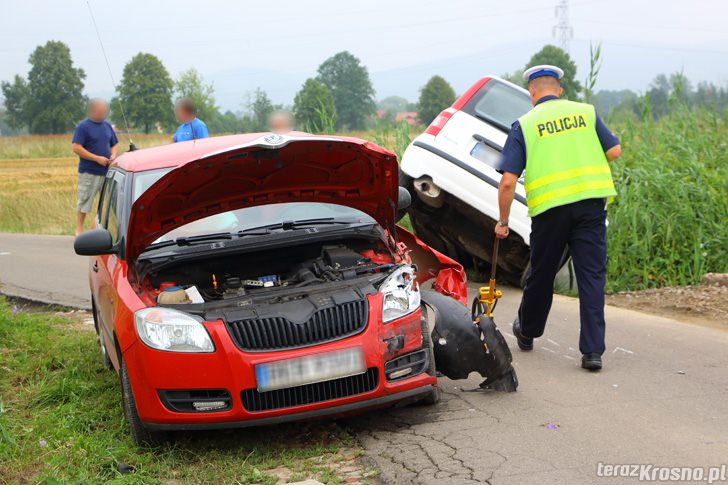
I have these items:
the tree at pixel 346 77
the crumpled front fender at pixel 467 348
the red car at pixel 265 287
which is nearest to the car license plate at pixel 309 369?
the red car at pixel 265 287

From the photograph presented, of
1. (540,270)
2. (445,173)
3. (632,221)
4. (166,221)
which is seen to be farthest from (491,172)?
(166,221)

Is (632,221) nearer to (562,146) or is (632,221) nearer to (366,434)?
(562,146)

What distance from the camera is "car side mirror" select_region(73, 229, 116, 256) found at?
5.29m

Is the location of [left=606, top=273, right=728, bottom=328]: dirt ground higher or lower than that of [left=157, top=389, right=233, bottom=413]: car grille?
lower

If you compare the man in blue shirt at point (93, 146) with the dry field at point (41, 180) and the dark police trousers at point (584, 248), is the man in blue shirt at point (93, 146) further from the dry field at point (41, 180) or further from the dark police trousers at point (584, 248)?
the dark police trousers at point (584, 248)

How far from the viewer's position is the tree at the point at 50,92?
57.8 m

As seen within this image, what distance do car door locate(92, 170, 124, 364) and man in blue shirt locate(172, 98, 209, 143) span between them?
3.69m

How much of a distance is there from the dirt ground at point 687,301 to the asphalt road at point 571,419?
21.7 inches

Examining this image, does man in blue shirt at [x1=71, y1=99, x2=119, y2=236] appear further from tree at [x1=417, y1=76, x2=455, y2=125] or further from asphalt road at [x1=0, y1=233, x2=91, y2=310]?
tree at [x1=417, y1=76, x2=455, y2=125]

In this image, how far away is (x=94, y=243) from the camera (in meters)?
5.30

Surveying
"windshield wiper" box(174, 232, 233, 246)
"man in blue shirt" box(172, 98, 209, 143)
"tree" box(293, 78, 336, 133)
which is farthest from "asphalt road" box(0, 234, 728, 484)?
"tree" box(293, 78, 336, 133)

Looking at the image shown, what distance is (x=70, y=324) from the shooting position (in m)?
8.46

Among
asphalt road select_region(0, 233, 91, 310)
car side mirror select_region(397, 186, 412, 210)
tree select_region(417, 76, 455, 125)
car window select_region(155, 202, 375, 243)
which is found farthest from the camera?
tree select_region(417, 76, 455, 125)

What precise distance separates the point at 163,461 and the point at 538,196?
9.58 ft
